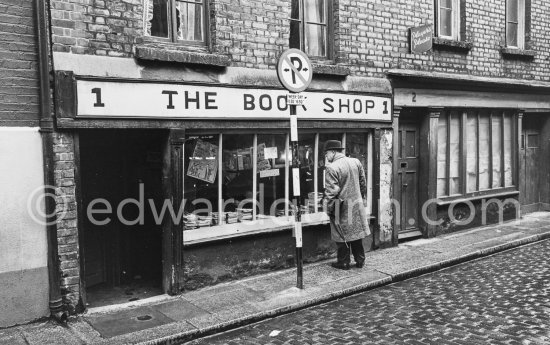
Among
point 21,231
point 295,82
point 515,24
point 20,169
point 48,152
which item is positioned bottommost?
point 21,231

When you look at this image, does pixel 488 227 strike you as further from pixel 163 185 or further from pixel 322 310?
pixel 163 185

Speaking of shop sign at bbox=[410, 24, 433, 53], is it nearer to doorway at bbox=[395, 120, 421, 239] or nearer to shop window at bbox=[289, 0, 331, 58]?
doorway at bbox=[395, 120, 421, 239]

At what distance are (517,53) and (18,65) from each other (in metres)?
9.96

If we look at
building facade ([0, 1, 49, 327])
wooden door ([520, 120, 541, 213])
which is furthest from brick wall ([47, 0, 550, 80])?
wooden door ([520, 120, 541, 213])

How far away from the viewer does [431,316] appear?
577 cm

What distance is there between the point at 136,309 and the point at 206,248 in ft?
4.08

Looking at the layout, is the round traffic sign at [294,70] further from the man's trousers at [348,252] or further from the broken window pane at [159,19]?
the man's trousers at [348,252]

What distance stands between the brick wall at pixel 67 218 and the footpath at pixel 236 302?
0.36 metres

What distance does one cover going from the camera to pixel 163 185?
673cm

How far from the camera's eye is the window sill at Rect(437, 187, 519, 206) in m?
10.2

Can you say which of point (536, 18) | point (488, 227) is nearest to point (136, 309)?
point (488, 227)

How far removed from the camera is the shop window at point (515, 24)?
37.7ft

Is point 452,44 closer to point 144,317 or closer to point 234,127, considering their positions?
point 234,127

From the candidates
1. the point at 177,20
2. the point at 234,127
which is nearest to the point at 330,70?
the point at 234,127
